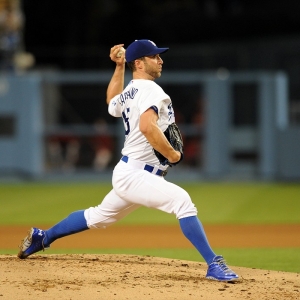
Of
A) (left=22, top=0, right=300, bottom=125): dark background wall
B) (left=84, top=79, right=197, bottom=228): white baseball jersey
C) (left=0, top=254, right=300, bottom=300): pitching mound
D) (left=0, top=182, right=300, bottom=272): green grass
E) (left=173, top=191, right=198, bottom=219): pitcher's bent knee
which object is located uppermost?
(left=22, top=0, right=300, bottom=125): dark background wall

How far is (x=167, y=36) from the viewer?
26578 millimetres

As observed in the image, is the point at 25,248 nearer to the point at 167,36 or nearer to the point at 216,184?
the point at 216,184

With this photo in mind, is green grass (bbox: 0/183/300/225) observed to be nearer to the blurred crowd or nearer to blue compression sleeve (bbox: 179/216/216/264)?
the blurred crowd

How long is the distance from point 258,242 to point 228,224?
1729 millimetres

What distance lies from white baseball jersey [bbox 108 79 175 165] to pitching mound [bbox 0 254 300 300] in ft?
3.08

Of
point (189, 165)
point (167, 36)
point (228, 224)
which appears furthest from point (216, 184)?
point (167, 36)

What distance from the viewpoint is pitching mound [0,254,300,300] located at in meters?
5.31

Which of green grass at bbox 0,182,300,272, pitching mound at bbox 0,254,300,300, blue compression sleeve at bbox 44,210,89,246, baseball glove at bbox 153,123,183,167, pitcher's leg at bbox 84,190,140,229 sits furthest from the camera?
green grass at bbox 0,182,300,272

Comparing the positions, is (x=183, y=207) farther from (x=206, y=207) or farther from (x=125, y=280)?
(x=206, y=207)

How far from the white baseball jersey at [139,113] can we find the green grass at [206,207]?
187cm

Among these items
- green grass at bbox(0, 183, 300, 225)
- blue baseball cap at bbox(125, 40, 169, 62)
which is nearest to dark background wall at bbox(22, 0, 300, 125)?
green grass at bbox(0, 183, 300, 225)

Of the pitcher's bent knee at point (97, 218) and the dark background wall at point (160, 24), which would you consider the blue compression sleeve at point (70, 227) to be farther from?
the dark background wall at point (160, 24)

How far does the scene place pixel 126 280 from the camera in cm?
573

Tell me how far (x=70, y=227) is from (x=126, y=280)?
0.82 meters
